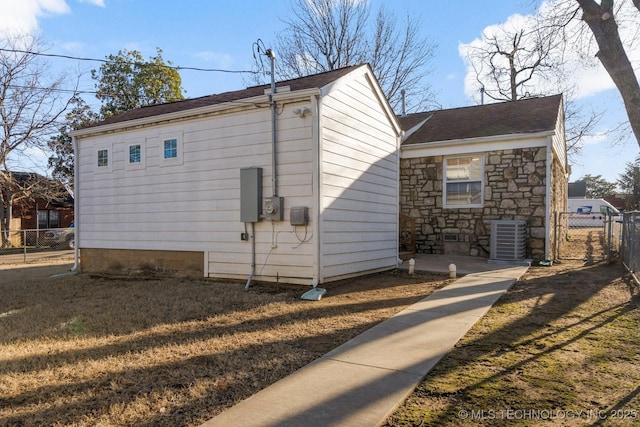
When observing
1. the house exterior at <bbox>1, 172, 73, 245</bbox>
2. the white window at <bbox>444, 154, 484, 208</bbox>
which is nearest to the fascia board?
the white window at <bbox>444, 154, 484, 208</bbox>

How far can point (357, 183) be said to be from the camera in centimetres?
781

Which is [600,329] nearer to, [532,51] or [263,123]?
[263,123]

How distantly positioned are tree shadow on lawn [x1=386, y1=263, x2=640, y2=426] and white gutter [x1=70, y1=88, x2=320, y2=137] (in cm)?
449

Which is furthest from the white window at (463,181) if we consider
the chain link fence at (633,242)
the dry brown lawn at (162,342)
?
the dry brown lawn at (162,342)

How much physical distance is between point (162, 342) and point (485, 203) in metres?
8.68

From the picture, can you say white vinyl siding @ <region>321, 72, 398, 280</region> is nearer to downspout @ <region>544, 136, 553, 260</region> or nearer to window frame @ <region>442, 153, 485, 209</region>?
window frame @ <region>442, 153, 485, 209</region>

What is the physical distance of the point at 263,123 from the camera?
7105mm

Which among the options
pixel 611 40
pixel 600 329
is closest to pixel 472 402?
pixel 600 329

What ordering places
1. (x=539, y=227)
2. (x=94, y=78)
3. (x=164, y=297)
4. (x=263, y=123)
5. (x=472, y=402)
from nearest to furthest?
(x=472, y=402)
(x=164, y=297)
(x=263, y=123)
(x=539, y=227)
(x=94, y=78)

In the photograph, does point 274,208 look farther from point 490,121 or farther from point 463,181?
point 490,121

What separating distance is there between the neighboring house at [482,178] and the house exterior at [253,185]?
1849 millimetres

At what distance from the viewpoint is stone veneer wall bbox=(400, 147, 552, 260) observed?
967 centimetres

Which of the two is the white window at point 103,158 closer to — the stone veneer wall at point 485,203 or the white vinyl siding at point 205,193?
the white vinyl siding at point 205,193

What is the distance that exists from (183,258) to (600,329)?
→ 6.98 m
